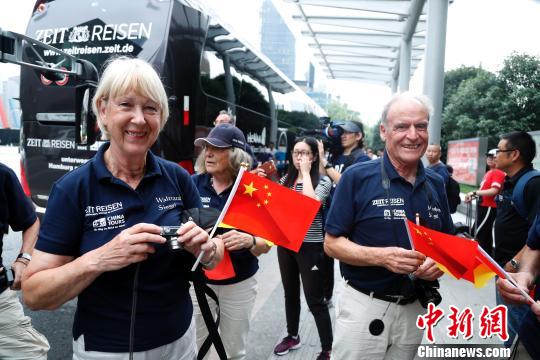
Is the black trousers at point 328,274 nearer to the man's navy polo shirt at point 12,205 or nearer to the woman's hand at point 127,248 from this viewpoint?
the man's navy polo shirt at point 12,205

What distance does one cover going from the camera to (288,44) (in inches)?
5674

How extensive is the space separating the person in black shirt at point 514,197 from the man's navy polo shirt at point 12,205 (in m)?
3.47

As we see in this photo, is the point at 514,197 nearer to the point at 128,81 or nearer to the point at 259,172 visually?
the point at 259,172

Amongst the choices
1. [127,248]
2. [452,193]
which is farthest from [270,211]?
[452,193]

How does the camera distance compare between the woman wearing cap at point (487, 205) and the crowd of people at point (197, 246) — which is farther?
the woman wearing cap at point (487, 205)

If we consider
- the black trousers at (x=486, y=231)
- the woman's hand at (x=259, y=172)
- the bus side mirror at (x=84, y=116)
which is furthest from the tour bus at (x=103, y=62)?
the black trousers at (x=486, y=231)

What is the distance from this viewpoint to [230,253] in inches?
105

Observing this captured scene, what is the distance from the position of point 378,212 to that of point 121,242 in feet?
4.37

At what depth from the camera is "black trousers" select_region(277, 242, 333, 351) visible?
3482mm

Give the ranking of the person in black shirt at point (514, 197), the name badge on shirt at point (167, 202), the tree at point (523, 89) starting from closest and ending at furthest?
the name badge on shirt at point (167, 202)
the person in black shirt at point (514, 197)
the tree at point (523, 89)

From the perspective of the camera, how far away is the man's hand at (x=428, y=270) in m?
1.91

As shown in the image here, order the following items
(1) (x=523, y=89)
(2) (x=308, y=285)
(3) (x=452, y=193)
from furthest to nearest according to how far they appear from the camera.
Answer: (1) (x=523, y=89) → (3) (x=452, y=193) → (2) (x=308, y=285)

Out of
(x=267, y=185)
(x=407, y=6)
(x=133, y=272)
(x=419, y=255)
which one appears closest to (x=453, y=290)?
(x=419, y=255)

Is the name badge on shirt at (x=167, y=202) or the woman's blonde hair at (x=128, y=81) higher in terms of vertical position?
the woman's blonde hair at (x=128, y=81)
